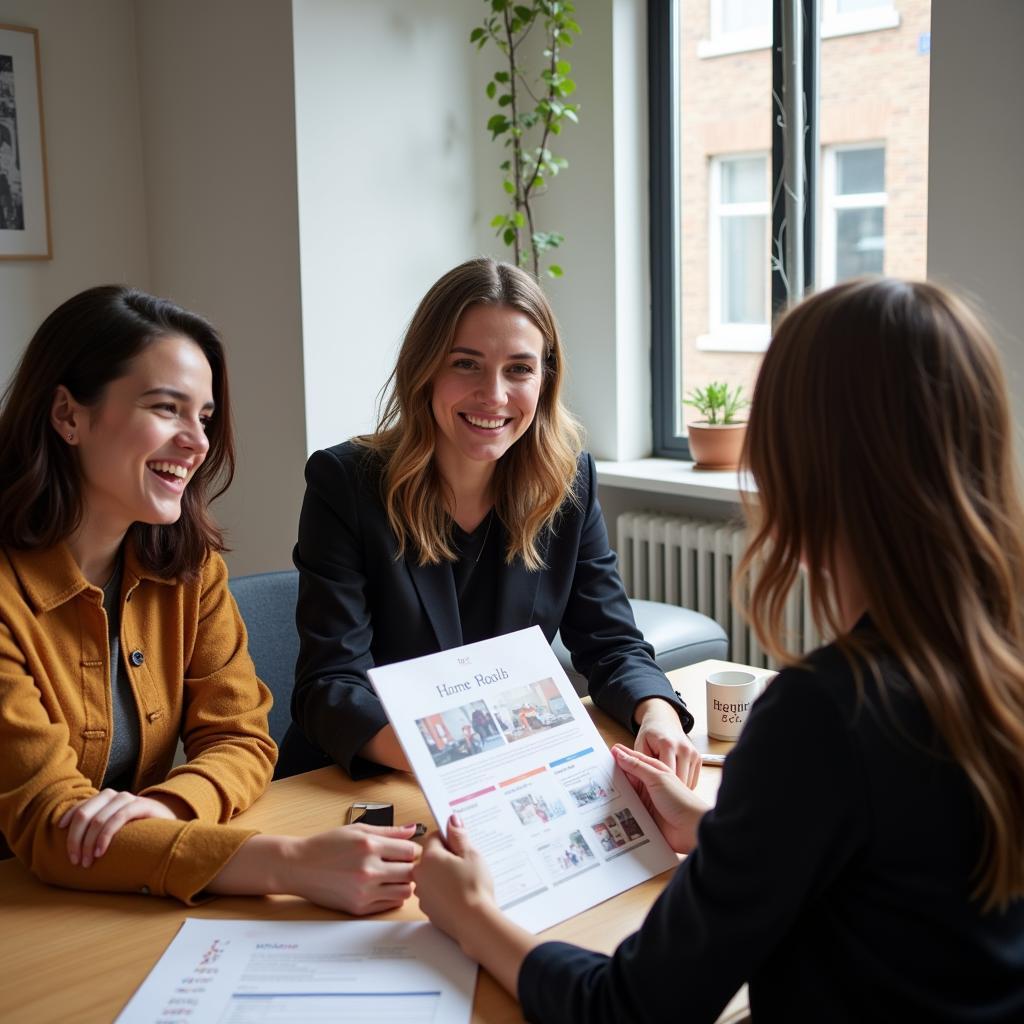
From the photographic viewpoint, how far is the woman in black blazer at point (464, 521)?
1793 mm

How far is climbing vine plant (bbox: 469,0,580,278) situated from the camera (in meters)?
3.42

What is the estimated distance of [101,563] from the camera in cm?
156

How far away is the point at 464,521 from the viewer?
1.93 m

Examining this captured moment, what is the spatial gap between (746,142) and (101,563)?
2.53 metres

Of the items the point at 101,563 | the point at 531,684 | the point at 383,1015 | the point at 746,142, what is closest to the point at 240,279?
the point at 746,142

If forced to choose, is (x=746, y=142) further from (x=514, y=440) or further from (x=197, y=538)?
(x=197, y=538)

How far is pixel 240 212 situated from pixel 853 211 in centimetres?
177

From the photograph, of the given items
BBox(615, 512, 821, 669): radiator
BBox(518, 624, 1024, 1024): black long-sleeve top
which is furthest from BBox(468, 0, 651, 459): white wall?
BBox(518, 624, 1024, 1024): black long-sleeve top

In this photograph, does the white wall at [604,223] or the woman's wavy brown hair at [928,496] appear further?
the white wall at [604,223]

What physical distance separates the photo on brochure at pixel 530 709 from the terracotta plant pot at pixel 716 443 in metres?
2.09

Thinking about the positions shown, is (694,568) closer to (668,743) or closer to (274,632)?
(274,632)

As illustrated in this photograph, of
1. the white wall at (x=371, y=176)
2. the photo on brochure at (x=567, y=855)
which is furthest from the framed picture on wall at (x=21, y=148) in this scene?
the photo on brochure at (x=567, y=855)

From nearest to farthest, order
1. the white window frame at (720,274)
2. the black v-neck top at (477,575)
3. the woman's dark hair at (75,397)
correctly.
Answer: the woman's dark hair at (75,397)
the black v-neck top at (477,575)
the white window frame at (720,274)

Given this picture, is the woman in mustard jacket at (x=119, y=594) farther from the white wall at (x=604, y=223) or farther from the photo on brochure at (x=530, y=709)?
the white wall at (x=604, y=223)
